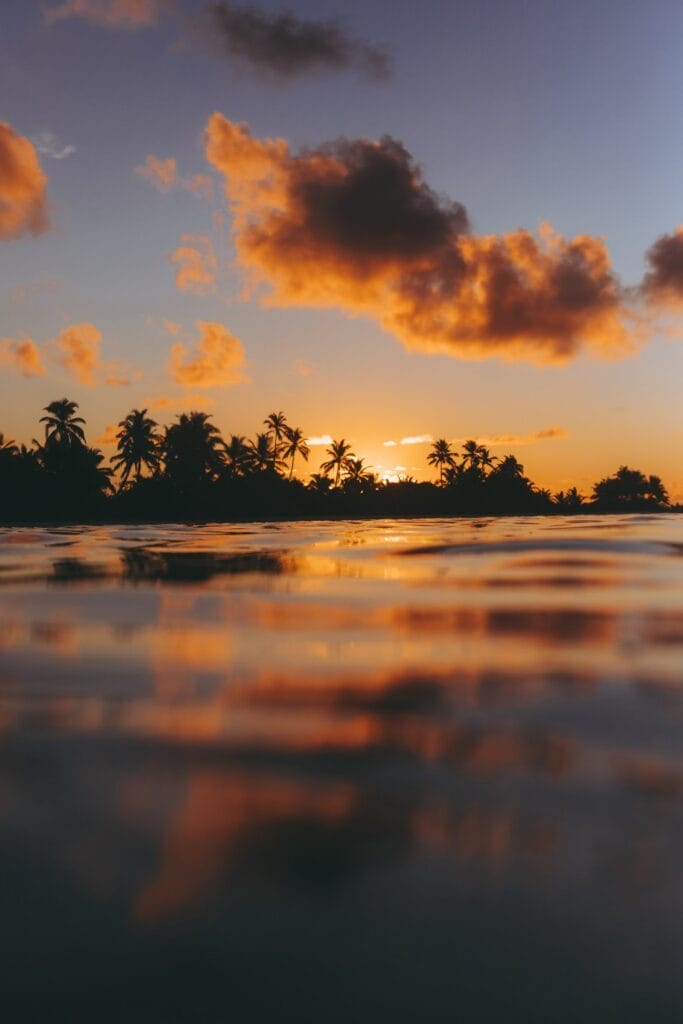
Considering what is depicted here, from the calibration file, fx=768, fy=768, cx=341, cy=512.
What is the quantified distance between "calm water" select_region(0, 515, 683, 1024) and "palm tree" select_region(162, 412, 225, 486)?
57979mm

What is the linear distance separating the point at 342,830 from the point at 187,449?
2423 inches

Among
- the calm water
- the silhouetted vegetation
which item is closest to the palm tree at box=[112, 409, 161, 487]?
the silhouetted vegetation

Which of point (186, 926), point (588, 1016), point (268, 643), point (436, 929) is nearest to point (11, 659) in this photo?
point (268, 643)

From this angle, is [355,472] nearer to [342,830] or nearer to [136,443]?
[136,443]

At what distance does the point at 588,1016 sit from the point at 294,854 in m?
0.85

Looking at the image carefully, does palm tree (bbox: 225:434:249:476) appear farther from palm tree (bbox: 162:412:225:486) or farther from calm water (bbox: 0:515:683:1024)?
calm water (bbox: 0:515:683:1024)

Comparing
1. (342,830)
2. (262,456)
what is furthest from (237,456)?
(342,830)

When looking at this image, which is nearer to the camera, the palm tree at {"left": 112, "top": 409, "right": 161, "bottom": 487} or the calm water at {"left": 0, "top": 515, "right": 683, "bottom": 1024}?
the calm water at {"left": 0, "top": 515, "right": 683, "bottom": 1024}

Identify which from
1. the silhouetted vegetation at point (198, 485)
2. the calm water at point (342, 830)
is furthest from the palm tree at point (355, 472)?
the calm water at point (342, 830)

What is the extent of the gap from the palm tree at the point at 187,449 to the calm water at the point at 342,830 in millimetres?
57979

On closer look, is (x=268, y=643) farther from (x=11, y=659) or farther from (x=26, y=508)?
(x=26, y=508)

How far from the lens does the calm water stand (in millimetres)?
1582

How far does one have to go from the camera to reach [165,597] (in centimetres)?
798

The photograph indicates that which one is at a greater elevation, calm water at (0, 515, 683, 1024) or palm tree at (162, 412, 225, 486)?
palm tree at (162, 412, 225, 486)
